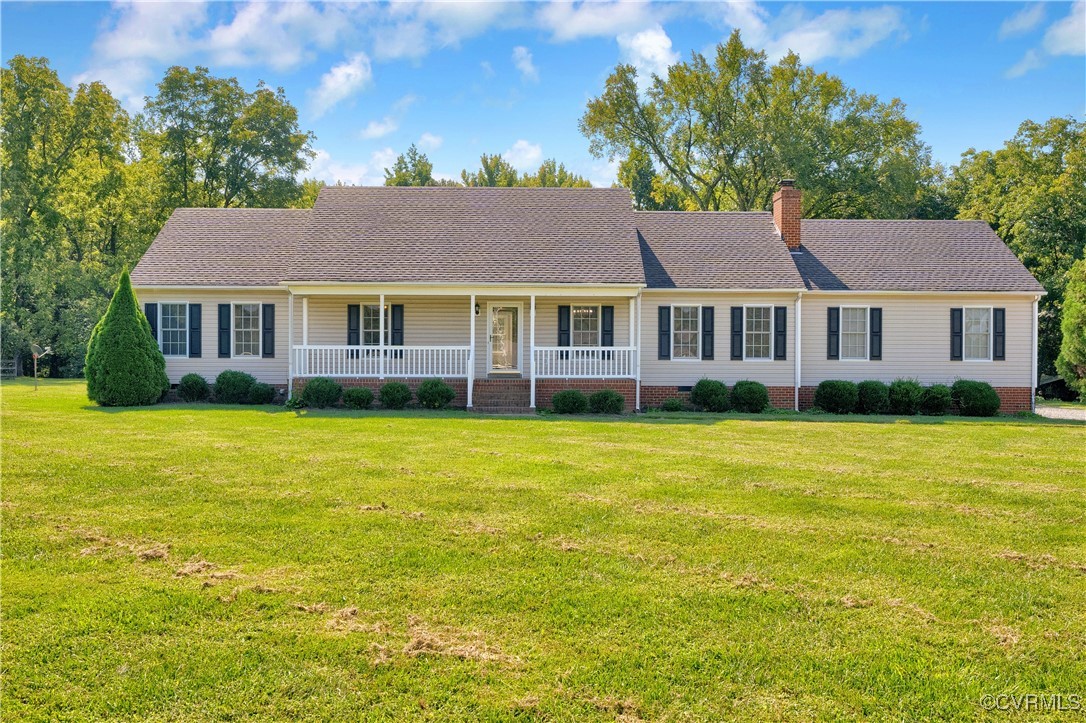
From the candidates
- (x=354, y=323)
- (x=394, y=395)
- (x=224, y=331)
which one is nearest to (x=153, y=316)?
(x=224, y=331)

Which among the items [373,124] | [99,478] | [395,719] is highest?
[373,124]

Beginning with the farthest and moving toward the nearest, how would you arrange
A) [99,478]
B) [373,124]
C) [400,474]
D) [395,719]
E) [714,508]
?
[373,124], [400,474], [99,478], [714,508], [395,719]

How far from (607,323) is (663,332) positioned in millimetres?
1574

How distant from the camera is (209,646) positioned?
4.26 metres

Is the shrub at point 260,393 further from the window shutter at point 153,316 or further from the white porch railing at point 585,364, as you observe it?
the white porch railing at point 585,364

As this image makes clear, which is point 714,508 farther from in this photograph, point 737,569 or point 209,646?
point 209,646

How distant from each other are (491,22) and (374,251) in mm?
6731

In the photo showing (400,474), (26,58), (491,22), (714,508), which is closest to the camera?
(714,508)

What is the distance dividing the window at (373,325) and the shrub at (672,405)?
305 inches

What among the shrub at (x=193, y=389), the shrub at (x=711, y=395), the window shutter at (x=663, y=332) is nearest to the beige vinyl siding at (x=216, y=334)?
the shrub at (x=193, y=389)

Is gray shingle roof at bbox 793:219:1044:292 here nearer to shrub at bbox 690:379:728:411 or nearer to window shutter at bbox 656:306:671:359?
window shutter at bbox 656:306:671:359

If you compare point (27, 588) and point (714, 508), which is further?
point (714, 508)

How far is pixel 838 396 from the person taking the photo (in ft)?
62.9

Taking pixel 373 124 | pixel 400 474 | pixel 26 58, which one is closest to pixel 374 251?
pixel 373 124
